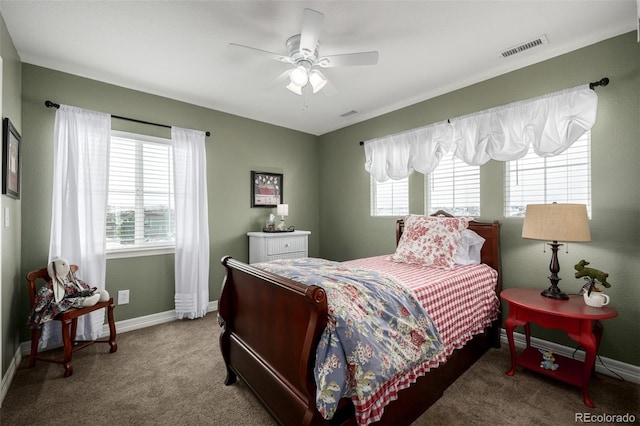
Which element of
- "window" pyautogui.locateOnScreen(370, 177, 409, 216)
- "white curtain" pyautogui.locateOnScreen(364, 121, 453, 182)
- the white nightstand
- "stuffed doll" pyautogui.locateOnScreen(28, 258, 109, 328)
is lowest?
"stuffed doll" pyautogui.locateOnScreen(28, 258, 109, 328)

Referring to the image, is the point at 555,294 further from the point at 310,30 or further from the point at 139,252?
the point at 139,252

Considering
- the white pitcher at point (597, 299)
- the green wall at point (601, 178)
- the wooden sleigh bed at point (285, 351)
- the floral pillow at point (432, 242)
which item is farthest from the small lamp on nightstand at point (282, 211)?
the white pitcher at point (597, 299)

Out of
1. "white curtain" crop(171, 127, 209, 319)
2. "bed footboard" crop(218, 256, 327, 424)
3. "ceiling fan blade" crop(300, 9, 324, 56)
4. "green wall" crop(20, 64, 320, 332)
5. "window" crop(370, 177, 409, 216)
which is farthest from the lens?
"window" crop(370, 177, 409, 216)

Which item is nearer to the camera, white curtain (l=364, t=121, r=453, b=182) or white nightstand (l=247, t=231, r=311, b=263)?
white curtain (l=364, t=121, r=453, b=182)

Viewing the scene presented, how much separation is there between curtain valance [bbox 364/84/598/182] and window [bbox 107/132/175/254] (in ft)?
9.06

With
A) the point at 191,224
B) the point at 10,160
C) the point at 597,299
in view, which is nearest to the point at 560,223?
the point at 597,299

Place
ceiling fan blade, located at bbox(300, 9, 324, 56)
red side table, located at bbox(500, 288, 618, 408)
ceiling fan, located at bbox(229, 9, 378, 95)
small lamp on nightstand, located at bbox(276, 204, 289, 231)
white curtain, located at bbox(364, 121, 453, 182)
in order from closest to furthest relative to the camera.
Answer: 1. ceiling fan blade, located at bbox(300, 9, 324, 56)
2. red side table, located at bbox(500, 288, 618, 408)
3. ceiling fan, located at bbox(229, 9, 378, 95)
4. white curtain, located at bbox(364, 121, 453, 182)
5. small lamp on nightstand, located at bbox(276, 204, 289, 231)

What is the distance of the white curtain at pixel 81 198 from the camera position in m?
2.71

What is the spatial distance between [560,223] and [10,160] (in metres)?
4.14

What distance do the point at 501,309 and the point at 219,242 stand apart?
338 cm

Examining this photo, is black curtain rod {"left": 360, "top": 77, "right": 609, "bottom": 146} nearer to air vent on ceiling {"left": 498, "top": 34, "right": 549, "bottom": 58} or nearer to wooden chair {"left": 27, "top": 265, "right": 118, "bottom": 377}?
air vent on ceiling {"left": 498, "top": 34, "right": 549, "bottom": 58}

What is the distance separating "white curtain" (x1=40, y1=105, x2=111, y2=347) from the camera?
271cm

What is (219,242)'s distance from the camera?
12.8 feet
